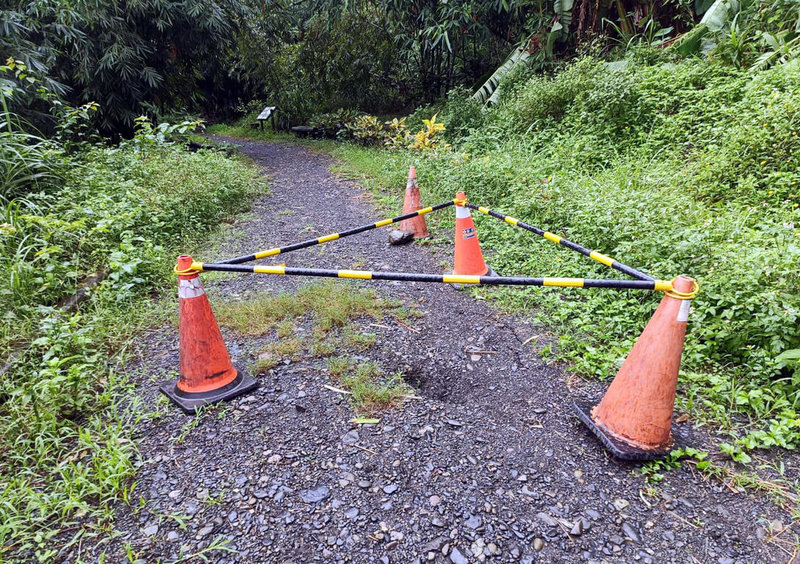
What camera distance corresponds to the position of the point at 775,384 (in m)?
2.47

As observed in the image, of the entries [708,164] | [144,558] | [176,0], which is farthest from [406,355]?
[176,0]

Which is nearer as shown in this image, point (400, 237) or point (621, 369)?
point (621, 369)

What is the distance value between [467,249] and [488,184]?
7.55ft

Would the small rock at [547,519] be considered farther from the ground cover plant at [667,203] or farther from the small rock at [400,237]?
the small rock at [400,237]

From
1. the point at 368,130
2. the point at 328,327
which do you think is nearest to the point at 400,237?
the point at 328,327

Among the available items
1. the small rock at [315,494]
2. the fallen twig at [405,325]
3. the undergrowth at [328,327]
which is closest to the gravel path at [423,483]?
the small rock at [315,494]

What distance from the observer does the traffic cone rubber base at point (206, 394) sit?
102 inches

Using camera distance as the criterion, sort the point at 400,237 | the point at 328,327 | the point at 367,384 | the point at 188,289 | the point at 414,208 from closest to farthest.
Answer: the point at 188,289, the point at 367,384, the point at 328,327, the point at 400,237, the point at 414,208

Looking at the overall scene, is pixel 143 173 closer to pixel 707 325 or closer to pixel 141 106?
pixel 141 106

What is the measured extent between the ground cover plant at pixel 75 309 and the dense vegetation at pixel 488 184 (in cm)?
2

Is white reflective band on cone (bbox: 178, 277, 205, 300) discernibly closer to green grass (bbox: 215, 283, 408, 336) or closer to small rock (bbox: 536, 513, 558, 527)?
green grass (bbox: 215, 283, 408, 336)

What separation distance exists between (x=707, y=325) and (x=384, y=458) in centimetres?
219

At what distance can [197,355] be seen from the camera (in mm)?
2645

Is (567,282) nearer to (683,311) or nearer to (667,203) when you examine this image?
(683,311)
